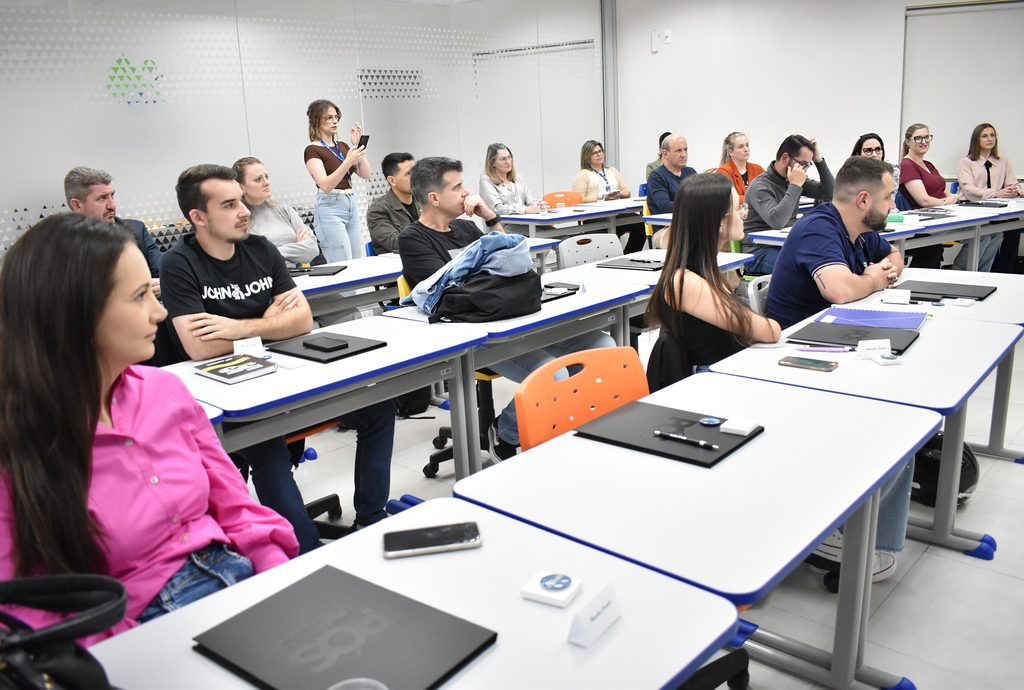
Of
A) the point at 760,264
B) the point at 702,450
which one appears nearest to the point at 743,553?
the point at 702,450

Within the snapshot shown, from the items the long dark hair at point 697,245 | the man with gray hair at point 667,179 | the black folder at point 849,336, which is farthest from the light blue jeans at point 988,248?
the long dark hair at point 697,245

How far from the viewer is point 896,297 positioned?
2.85 metres

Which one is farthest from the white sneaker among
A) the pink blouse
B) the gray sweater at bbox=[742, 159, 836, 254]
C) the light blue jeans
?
the light blue jeans

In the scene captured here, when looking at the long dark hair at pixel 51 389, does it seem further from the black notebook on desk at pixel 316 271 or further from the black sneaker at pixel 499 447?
the black notebook on desk at pixel 316 271

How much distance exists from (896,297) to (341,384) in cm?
213

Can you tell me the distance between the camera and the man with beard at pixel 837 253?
9.41ft

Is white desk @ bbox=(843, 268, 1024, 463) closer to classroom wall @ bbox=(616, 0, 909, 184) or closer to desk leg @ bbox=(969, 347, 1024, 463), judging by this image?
desk leg @ bbox=(969, 347, 1024, 463)

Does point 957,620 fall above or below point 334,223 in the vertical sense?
below

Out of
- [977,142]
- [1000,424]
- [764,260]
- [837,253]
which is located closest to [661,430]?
[837,253]

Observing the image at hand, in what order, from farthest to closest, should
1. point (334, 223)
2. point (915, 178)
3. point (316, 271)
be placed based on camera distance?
point (915, 178), point (334, 223), point (316, 271)

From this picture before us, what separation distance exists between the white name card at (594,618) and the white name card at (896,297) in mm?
2329

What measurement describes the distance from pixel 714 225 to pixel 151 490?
1823 millimetres

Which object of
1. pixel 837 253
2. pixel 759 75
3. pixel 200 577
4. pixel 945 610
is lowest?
pixel 945 610

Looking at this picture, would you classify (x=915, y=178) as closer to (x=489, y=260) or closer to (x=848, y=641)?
(x=489, y=260)
